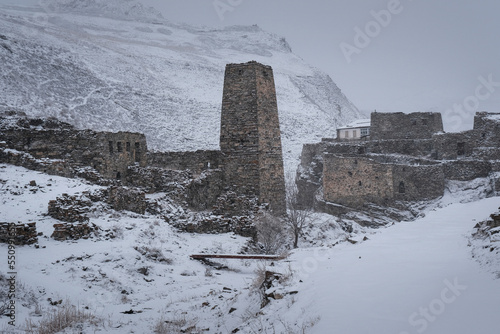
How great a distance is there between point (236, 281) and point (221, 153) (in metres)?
7.23

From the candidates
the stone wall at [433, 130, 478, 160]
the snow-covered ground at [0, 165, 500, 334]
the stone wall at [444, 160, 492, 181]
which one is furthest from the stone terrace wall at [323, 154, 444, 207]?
the snow-covered ground at [0, 165, 500, 334]

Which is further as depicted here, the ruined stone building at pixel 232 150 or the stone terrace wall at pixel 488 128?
the stone terrace wall at pixel 488 128

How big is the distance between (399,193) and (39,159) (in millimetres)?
21815

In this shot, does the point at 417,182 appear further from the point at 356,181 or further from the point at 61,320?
the point at 61,320

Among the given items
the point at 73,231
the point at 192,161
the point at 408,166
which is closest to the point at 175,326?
the point at 73,231

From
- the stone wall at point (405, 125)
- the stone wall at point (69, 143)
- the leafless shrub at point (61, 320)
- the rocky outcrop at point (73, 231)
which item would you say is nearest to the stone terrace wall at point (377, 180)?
the stone wall at point (405, 125)

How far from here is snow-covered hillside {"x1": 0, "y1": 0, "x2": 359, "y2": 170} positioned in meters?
49.8

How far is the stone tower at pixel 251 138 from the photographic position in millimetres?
14320

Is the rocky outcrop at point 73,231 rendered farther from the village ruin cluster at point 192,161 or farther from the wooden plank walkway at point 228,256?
the wooden plank walkway at point 228,256

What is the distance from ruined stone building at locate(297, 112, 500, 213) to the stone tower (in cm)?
1242

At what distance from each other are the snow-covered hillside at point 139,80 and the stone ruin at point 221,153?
31.4 meters

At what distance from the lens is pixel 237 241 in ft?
38.0

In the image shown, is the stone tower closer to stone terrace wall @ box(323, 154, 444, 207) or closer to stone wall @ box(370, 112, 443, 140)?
stone terrace wall @ box(323, 154, 444, 207)

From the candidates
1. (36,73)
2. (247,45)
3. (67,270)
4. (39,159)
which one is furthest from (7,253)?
(247,45)
